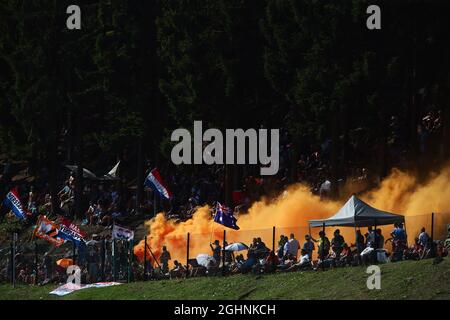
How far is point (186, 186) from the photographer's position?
53906 mm

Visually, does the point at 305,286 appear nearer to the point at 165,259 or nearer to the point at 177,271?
the point at 177,271

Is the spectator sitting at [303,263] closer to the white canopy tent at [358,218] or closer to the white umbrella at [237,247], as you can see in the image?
the white canopy tent at [358,218]

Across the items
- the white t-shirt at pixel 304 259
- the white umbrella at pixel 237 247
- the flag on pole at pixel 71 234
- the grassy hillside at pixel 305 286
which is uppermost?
the flag on pole at pixel 71 234

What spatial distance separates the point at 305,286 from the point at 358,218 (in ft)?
11.0

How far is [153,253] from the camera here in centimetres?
4428

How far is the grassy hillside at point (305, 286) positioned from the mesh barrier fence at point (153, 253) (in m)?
1.15

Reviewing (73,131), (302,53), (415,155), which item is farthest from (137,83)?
(415,155)

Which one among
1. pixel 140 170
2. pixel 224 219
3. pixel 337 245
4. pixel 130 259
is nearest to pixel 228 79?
pixel 140 170

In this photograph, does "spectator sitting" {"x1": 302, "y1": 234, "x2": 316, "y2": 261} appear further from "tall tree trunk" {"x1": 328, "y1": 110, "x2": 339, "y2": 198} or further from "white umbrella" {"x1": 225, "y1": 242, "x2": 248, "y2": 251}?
"tall tree trunk" {"x1": 328, "y1": 110, "x2": 339, "y2": 198}

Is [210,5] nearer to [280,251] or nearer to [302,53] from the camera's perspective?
[302,53]

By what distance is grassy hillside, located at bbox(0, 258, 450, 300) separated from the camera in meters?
34.3

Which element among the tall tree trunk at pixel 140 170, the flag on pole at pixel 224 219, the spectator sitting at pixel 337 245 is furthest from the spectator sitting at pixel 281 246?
the tall tree trunk at pixel 140 170

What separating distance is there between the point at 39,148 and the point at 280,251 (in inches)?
835

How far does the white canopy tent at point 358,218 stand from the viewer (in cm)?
3912
